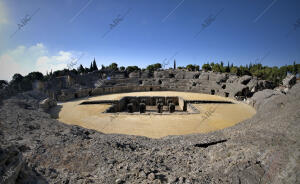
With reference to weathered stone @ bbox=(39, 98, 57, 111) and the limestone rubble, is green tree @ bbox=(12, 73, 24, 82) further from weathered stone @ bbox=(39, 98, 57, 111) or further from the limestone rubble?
the limestone rubble

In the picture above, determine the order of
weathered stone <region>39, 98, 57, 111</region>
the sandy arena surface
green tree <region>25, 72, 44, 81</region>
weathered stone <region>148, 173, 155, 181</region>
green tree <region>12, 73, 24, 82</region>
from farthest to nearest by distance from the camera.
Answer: green tree <region>25, 72, 44, 81</region>, green tree <region>12, 73, 24, 82</region>, weathered stone <region>39, 98, 57, 111</region>, the sandy arena surface, weathered stone <region>148, 173, 155, 181</region>

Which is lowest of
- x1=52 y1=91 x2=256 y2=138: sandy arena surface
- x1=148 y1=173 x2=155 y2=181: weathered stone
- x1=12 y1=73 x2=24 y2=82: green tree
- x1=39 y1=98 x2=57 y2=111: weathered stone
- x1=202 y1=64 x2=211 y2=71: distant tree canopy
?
x1=52 y1=91 x2=256 y2=138: sandy arena surface

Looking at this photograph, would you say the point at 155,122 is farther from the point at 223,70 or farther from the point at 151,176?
the point at 223,70

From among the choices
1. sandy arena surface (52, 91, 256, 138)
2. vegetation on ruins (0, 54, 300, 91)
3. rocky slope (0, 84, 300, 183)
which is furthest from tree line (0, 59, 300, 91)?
rocky slope (0, 84, 300, 183)

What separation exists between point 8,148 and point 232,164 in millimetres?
5153

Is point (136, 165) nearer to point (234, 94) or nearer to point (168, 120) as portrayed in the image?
point (168, 120)

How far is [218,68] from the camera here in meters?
50.0

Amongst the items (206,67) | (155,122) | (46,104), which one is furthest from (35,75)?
(206,67)

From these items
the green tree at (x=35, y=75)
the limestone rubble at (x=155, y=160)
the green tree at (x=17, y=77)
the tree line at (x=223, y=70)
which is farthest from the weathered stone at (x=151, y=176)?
the green tree at (x=35, y=75)

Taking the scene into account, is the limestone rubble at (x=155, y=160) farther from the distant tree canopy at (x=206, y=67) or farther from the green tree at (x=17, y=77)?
the distant tree canopy at (x=206, y=67)

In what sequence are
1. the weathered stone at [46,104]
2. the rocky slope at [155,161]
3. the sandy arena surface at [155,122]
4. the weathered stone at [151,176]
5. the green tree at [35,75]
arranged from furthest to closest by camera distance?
the green tree at [35,75] → the weathered stone at [46,104] → the sandy arena surface at [155,122] → the weathered stone at [151,176] → the rocky slope at [155,161]

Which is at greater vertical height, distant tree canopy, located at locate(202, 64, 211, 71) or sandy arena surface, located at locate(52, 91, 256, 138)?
distant tree canopy, located at locate(202, 64, 211, 71)

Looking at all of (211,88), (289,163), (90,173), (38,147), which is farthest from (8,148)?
(211,88)

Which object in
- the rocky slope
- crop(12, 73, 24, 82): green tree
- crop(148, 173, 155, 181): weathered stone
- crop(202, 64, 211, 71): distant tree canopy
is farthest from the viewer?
crop(202, 64, 211, 71): distant tree canopy
